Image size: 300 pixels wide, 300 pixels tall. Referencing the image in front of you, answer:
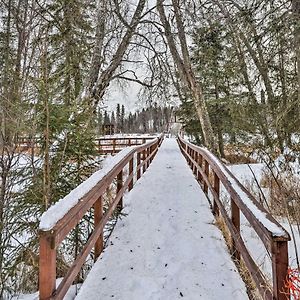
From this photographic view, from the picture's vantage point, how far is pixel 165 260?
10.4 ft

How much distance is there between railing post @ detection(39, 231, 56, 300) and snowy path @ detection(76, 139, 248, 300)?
84cm

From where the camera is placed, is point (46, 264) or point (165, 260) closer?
point (46, 264)

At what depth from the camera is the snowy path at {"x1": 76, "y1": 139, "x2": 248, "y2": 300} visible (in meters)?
2.63

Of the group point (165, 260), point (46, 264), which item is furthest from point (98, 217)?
point (46, 264)

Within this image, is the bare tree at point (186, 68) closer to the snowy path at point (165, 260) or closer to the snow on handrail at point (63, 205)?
the snowy path at point (165, 260)

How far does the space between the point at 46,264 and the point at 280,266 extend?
1306mm

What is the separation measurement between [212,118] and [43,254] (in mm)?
17196

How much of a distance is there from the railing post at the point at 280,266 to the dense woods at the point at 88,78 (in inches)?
73.9

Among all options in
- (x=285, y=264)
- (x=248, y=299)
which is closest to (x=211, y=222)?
(x=248, y=299)

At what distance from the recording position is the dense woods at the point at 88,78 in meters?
4.19

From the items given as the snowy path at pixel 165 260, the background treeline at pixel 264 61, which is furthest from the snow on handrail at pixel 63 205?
the background treeline at pixel 264 61

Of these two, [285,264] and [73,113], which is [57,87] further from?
[285,264]

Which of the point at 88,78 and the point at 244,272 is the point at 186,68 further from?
the point at 244,272

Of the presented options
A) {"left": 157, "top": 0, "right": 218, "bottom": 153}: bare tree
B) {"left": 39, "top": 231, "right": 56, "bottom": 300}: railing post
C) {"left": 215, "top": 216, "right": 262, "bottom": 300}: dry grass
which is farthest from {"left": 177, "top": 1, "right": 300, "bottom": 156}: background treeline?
{"left": 39, "top": 231, "right": 56, "bottom": 300}: railing post
